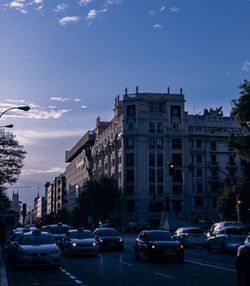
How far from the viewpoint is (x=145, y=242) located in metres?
26.0

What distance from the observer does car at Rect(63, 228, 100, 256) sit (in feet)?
97.6

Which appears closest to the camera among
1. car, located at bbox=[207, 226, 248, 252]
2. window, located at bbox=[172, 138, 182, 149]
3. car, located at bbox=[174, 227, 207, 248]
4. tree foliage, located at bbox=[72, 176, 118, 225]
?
car, located at bbox=[207, 226, 248, 252]

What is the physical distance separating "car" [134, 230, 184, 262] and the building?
7782cm

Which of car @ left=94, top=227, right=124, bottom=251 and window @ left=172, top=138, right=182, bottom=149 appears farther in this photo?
window @ left=172, top=138, right=182, bottom=149

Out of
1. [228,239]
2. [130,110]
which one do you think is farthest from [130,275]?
[130,110]

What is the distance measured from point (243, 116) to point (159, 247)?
19159mm

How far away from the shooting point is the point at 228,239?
3197 centimetres

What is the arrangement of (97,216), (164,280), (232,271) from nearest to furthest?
(164,280), (232,271), (97,216)

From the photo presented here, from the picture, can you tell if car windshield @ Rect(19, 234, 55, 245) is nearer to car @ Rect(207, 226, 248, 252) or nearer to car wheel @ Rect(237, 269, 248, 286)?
car wheel @ Rect(237, 269, 248, 286)

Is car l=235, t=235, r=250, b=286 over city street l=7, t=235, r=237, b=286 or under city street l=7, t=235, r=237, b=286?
over

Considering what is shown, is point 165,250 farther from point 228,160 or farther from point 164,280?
point 228,160

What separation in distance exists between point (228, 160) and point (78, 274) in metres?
96.5

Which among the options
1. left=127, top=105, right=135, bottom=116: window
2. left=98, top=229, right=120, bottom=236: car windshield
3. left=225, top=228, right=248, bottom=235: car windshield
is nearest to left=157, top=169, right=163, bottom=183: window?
left=127, top=105, right=135, bottom=116: window

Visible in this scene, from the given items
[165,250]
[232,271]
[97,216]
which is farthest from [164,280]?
[97,216]
